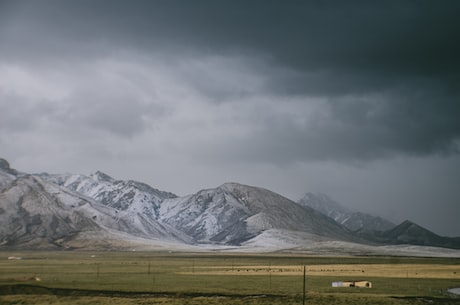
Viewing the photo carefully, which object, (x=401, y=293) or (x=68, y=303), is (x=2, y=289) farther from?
(x=401, y=293)

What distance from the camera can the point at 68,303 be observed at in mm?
68250

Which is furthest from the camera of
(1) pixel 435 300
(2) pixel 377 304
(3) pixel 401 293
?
(3) pixel 401 293

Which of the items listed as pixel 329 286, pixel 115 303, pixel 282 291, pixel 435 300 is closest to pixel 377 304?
pixel 435 300

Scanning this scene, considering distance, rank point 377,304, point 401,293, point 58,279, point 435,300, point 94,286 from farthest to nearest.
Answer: point 58,279 < point 94,286 < point 401,293 < point 435,300 < point 377,304

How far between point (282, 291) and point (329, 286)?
12.9 metres

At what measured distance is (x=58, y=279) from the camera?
98875 millimetres

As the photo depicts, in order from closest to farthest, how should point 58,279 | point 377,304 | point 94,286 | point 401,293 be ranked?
1. point 377,304
2. point 401,293
3. point 94,286
4. point 58,279

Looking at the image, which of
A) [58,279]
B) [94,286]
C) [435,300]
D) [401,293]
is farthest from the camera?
[58,279]

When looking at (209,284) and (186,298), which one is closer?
(186,298)

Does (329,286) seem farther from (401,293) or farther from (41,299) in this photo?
(41,299)

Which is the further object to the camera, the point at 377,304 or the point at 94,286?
the point at 94,286

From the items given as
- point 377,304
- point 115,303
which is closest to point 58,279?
point 115,303

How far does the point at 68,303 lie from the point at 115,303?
20.7 ft

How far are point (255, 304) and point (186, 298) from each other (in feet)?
35.6
